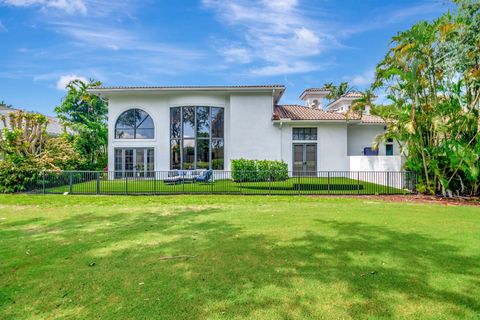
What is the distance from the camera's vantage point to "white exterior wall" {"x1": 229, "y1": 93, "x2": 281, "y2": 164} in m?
19.9

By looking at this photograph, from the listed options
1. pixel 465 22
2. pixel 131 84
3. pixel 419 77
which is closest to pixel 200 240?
pixel 419 77

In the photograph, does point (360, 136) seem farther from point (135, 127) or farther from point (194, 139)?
point (135, 127)

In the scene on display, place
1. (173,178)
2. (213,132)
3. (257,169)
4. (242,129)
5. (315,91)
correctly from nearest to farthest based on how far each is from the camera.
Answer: (173,178) < (257,169) < (242,129) < (213,132) < (315,91)

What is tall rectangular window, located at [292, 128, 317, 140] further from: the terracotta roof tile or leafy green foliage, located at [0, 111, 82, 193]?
leafy green foliage, located at [0, 111, 82, 193]

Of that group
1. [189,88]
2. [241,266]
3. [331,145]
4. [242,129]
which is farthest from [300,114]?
[241,266]

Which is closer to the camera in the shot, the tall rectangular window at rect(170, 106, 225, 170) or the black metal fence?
the black metal fence

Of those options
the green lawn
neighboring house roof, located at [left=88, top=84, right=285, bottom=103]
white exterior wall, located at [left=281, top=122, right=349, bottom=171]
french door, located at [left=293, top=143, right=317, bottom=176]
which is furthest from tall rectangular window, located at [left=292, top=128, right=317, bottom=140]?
the green lawn

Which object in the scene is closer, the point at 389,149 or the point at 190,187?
the point at 190,187

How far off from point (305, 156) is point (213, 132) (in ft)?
22.0

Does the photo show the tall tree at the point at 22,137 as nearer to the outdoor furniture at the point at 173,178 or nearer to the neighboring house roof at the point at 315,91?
the outdoor furniture at the point at 173,178

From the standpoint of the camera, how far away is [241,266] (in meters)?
4.21

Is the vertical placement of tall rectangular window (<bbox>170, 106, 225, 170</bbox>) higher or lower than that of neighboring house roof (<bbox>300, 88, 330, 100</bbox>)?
lower

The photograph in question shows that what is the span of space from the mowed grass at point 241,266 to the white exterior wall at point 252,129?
11.9m

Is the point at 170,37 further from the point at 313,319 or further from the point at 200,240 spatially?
the point at 313,319
